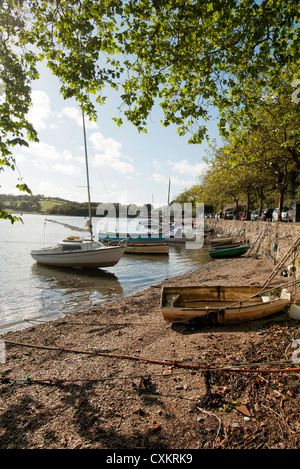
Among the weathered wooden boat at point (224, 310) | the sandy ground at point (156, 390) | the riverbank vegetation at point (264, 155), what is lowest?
the sandy ground at point (156, 390)

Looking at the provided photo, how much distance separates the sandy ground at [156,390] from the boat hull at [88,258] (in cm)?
1251

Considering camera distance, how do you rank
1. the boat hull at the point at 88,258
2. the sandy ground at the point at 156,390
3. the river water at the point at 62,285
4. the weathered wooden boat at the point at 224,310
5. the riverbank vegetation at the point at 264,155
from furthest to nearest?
the boat hull at the point at 88,258, the river water at the point at 62,285, the riverbank vegetation at the point at 264,155, the weathered wooden boat at the point at 224,310, the sandy ground at the point at 156,390

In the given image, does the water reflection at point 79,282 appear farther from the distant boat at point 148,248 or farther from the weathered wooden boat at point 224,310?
the distant boat at point 148,248

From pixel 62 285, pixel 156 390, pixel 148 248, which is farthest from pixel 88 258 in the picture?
pixel 156 390

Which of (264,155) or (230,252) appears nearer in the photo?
(264,155)

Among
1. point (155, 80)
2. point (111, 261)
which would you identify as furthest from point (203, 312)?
point (111, 261)

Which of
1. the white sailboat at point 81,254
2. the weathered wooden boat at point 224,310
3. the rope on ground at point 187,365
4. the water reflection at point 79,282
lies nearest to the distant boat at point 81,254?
the white sailboat at point 81,254

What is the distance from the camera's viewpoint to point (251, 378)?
163 inches

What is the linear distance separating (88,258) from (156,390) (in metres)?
16.0

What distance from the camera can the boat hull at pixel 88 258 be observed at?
19453 mm

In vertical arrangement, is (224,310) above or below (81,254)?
above

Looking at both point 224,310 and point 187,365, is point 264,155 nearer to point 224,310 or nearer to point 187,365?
point 224,310

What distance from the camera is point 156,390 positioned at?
4.22m
